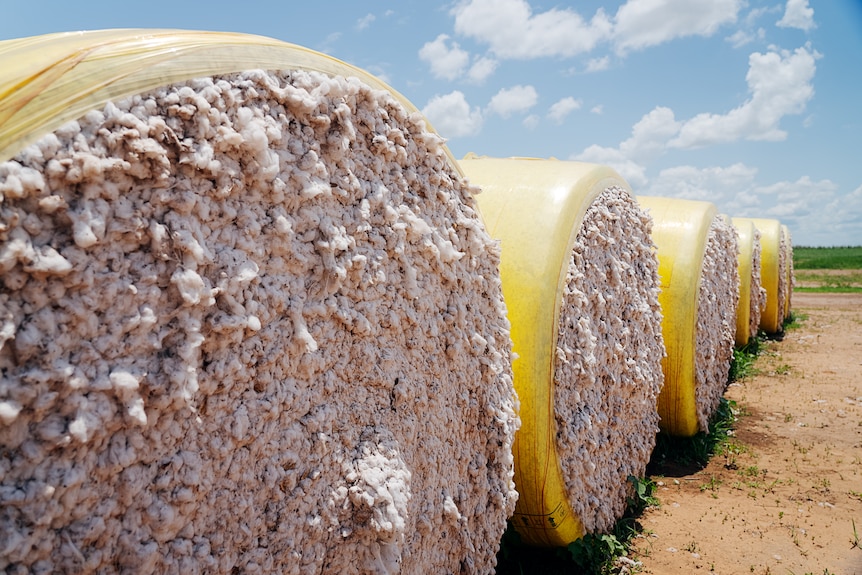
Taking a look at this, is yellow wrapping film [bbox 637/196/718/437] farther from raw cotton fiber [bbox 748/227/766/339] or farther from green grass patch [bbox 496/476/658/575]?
raw cotton fiber [bbox 748/227/766/339]

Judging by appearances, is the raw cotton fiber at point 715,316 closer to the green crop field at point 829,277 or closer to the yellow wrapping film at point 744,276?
the yellow wrapping film at point 744,276

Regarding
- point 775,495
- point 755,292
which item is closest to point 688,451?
point 775,495

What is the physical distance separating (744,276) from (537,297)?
6061mm

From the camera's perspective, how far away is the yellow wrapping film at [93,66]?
1.07m

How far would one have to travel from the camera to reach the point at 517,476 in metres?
2.56

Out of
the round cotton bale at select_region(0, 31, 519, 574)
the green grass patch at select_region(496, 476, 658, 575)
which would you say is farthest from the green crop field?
the round cotton bale at select_region(0, 31, 519, 574)

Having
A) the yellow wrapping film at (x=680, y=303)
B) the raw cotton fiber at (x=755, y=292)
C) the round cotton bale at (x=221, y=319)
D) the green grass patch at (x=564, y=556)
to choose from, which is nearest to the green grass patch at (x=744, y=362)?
the raw cotton fiber at (x=755, y=292)

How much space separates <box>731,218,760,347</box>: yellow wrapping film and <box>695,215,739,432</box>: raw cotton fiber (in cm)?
128

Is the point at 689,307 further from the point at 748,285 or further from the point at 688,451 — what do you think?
the point at 748,285

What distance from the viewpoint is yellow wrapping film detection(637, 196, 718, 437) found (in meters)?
4.40

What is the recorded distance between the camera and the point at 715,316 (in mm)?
5336

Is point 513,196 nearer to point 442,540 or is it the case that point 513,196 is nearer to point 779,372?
point 442,540

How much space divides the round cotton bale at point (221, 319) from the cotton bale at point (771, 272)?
952 cm

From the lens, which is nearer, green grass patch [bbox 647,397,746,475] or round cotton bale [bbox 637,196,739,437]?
round cotton bale [bbox 637,196,739,437]
